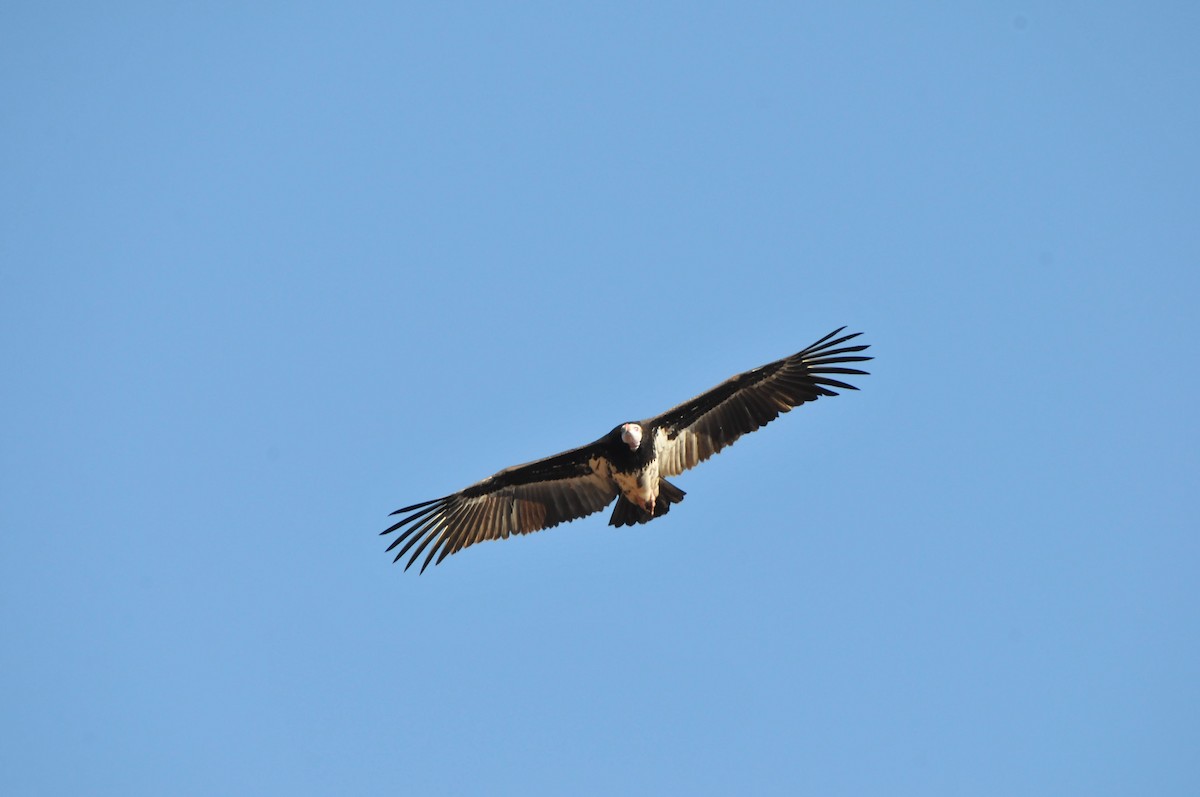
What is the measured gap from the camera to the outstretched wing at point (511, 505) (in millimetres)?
19578

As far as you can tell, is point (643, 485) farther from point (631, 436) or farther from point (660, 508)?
point (631, 436)

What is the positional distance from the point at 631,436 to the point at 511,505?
216 centimetres

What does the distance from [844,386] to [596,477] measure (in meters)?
3.50

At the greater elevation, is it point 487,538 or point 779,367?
point 779,367

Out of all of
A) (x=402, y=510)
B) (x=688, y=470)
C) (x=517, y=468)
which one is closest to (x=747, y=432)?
(x=688, y=470)

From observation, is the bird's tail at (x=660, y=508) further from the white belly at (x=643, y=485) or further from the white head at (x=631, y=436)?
the white head at (x=631, y=436)

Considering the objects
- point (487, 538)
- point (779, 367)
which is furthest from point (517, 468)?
point (779, 367)

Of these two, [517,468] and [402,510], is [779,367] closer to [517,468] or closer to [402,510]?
[517,468]

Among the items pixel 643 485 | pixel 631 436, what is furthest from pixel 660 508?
pixel 631 436

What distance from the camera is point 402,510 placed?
19.3 metres

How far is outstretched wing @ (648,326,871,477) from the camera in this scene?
19.3 metres

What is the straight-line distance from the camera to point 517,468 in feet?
64.1

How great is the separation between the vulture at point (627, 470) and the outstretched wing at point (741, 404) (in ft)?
0.04

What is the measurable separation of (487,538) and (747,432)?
378 centimetres
